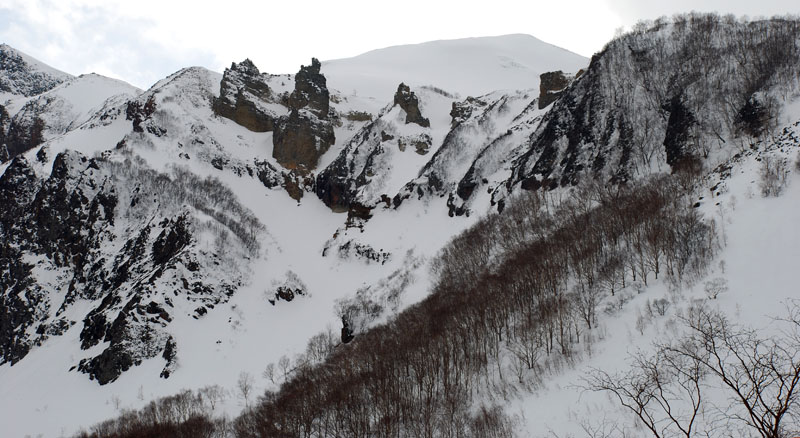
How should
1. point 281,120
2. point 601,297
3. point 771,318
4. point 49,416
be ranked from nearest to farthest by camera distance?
point 771,318
point 601,297
point 49,416
point 281,120

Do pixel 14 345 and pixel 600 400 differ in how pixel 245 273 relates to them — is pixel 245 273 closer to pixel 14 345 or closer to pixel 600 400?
pixel 14 345

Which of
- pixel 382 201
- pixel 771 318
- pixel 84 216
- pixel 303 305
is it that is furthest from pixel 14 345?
pixel 771 318

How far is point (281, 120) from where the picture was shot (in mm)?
115188

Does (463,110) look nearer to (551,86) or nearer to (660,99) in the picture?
(551,86)

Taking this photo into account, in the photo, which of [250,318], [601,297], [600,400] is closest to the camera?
[600,400]

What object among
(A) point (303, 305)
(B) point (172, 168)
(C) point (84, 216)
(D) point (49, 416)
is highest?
(B) point (172, 168)

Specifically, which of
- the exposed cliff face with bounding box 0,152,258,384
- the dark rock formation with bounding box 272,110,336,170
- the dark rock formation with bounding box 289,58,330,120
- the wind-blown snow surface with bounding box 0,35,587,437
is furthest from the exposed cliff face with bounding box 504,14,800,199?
the dark rock formation with bounding box 289,58,330,120

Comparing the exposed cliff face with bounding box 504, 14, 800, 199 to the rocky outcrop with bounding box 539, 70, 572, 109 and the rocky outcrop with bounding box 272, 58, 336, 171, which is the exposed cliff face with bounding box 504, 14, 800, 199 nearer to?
the rocky outcrop with bounding box 539, 70, 572, 109

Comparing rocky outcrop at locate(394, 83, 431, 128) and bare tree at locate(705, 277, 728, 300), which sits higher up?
rocky outcrop at locate(394, 83, 431, 128)

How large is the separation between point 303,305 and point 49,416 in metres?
34.1

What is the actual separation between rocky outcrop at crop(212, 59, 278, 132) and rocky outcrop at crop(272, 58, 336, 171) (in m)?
6.58

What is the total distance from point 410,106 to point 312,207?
36.3 metres

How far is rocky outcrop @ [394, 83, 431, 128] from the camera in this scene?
108 m

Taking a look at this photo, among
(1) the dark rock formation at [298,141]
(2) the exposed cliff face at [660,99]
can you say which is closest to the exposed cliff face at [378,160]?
(1) the dark rock formation at [298,141]
